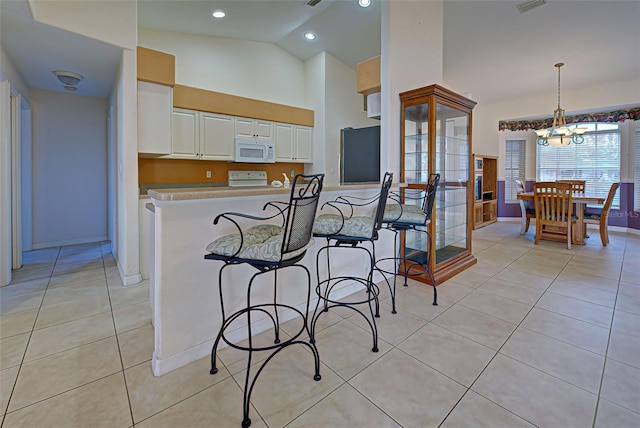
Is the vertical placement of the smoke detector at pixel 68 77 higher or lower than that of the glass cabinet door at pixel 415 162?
higher

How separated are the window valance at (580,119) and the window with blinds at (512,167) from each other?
0.41 meters

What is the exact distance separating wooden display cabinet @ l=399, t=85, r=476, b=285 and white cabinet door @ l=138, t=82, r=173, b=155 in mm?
2575

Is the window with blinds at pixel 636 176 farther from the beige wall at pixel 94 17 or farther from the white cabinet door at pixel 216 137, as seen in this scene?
the beige wall at pixel 94 17

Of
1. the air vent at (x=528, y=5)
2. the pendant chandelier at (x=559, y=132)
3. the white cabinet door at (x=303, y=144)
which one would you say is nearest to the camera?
the air vent at (x=528, y=5)

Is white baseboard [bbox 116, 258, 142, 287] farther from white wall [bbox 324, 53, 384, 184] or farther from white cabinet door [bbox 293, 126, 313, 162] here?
white wall [bbox 324, 53, 384, 184]

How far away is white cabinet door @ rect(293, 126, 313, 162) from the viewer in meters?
5.31

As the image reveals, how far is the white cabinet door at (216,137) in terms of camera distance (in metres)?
4.30

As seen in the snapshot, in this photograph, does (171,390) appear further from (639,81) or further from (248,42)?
(639,81)

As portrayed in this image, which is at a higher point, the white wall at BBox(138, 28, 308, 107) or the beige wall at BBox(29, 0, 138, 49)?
the white wall at BBox(138, 28, 308, 107)

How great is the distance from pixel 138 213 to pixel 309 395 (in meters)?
2.62

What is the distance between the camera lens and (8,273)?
2.82 meters

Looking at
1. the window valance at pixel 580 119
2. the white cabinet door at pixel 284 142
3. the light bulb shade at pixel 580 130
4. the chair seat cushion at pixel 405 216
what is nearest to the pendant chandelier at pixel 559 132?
the light bulb shade at pixel 580 130

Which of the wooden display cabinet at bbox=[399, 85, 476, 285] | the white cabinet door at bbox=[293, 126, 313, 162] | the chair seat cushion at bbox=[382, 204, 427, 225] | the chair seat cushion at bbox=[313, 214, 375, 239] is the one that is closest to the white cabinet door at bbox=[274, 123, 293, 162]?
the white cabinet door at bbox=[293, 126, 313, 162]

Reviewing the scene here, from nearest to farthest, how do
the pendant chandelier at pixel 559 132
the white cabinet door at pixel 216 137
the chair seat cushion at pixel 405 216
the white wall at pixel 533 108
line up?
the chair seat cushion at pixel 405 216, the white cabinet door at pixel 216 137, the pendant chandelier at pixel 559 132, the white wall at pixel 533 108
